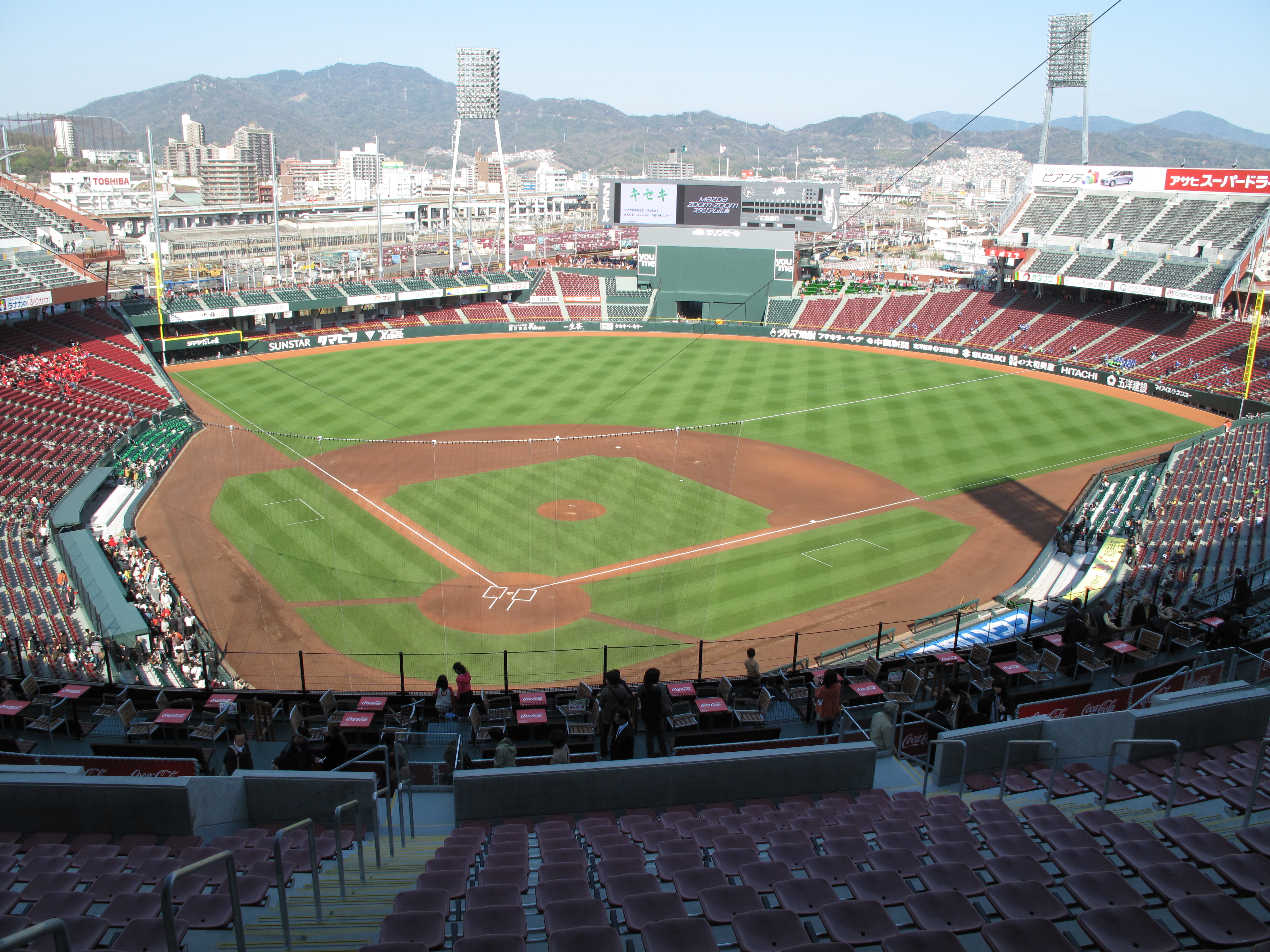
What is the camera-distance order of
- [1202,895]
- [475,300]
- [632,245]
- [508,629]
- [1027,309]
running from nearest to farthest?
[1202,895], [508,629], [1027,309], [475,300], [632,245]

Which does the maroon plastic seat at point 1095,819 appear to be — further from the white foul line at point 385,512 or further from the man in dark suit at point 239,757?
the white foul line at point 385,512

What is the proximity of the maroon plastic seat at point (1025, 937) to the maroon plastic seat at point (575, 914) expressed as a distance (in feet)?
7.74

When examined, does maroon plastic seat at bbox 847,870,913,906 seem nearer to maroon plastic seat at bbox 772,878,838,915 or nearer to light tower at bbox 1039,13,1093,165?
maroon plastic seat at bbox 772,878,838,915

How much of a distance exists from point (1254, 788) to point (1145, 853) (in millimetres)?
1765

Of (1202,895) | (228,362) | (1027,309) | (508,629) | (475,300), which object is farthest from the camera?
(475,300)

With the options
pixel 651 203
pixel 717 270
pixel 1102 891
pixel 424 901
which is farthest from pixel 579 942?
pixel 651 203

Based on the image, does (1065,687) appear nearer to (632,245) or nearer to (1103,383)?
(1103,383)

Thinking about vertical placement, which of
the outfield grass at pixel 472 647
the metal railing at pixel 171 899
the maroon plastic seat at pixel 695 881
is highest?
the metal railing at pixel 171 899

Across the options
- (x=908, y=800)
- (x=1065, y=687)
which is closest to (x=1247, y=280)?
(x=1065, y=687)

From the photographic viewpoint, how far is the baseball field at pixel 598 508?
70.5 feet

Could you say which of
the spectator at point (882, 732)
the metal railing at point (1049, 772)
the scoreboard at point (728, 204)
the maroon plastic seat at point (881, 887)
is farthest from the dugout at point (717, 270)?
the maroon plastic seat at point (881, 887)

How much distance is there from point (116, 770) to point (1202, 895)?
1153 cm

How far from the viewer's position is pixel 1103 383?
47.0 meters

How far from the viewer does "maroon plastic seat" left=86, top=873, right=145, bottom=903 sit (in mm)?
6527
